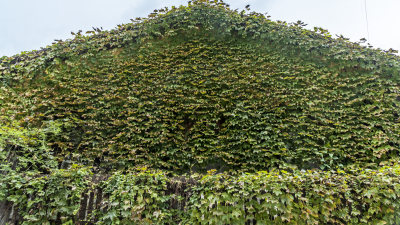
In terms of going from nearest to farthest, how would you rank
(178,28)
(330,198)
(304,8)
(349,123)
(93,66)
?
(330,198)
(349,123)
(93,66)
(178,28)
(304,8)

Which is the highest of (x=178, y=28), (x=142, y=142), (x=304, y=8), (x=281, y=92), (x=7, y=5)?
(x=304, y=8)

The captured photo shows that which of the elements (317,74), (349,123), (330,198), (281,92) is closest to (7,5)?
(281,92)

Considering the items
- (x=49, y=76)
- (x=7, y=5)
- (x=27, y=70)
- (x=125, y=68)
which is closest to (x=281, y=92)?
(x=125, y=68)

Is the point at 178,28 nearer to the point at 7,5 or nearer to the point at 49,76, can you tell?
the point at 49,76

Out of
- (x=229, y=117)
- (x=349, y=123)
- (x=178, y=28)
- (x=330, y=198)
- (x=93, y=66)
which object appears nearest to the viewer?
(x=330, y=198)

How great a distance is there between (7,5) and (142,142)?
7442mm

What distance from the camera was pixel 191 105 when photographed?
4.65 metres

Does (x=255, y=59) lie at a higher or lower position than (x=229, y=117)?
higher

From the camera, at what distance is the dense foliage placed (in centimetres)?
384

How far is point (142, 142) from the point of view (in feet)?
14.1

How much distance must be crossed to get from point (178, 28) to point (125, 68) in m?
1.90

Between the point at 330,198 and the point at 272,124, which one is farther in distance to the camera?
the point at 272,124

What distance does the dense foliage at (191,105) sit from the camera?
384 centimetres

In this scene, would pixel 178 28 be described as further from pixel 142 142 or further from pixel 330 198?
pixel 330 198
